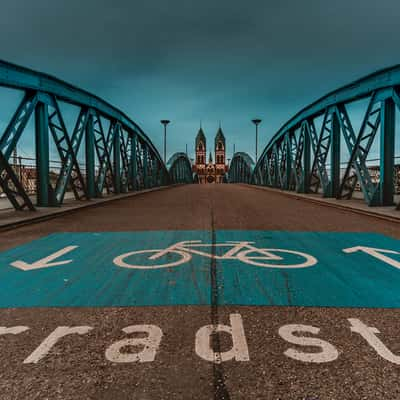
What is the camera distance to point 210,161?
193 metres

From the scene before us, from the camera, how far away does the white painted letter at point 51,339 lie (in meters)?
2.17

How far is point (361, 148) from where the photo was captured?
13.1m

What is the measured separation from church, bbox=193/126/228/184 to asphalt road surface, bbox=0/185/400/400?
16984 cm

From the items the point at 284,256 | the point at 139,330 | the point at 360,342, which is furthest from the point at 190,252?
the point at 360,342

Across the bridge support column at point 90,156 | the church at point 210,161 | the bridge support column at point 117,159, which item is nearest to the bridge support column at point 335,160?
the bridge support column at point 90,156

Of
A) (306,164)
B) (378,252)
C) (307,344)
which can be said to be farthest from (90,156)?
(307,344)

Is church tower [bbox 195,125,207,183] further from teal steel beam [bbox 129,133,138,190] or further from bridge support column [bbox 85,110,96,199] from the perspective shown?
bridge support column [bbox 85,110,96,199]

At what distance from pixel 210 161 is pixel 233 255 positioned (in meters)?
189

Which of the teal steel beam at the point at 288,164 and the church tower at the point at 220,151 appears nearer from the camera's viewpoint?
the teal steel beam at the point at 288,164

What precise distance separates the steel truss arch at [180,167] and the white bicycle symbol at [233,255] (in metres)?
46.8

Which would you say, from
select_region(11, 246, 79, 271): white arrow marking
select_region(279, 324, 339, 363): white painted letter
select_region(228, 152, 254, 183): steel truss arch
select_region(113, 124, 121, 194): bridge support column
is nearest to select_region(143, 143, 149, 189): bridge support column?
select_region(113, 124, 121, 194): bridge support column

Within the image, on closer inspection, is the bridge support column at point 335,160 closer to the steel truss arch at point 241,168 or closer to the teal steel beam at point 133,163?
the teal steel beam at point 133,163

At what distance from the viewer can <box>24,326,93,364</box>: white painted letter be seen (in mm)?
2168

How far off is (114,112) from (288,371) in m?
Answer: 20.3
